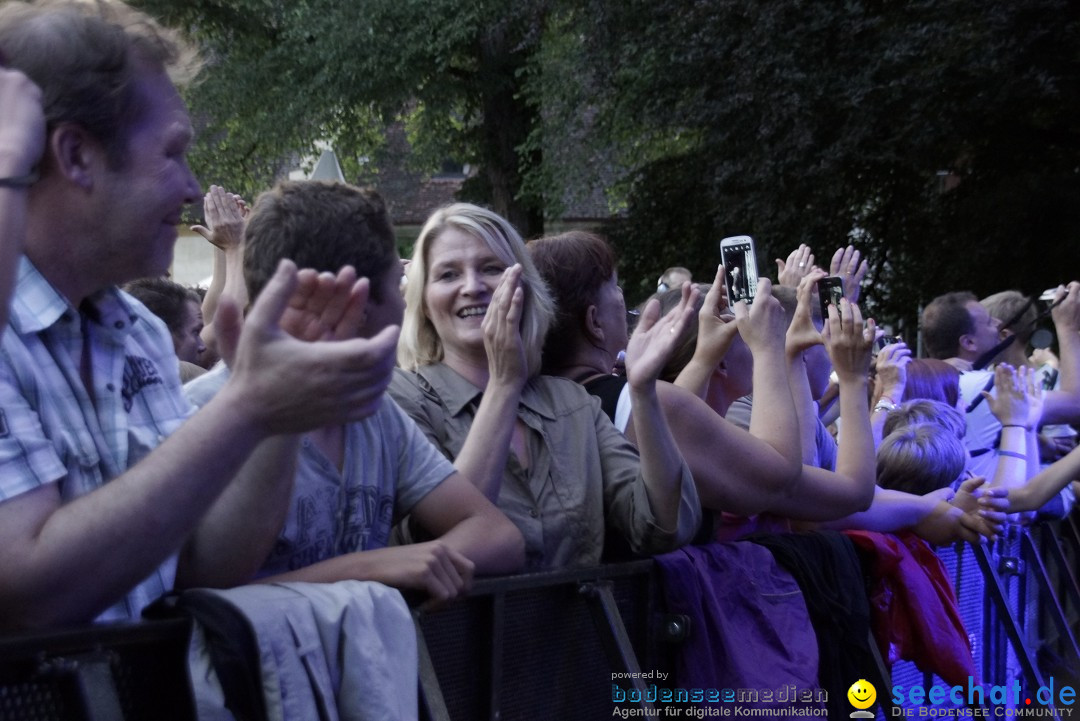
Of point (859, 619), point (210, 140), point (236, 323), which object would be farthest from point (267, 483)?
point (210, 140)

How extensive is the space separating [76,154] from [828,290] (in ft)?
10.5

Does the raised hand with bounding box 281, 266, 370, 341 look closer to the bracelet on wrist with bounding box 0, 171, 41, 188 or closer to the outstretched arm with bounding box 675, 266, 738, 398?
the bracelet on wrist with bounding box 0, 171, 41, 188

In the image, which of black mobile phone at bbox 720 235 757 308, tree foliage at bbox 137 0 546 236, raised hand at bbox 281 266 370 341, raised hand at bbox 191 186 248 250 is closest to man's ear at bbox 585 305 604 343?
black mobile phone at bbox 720 235 757 308

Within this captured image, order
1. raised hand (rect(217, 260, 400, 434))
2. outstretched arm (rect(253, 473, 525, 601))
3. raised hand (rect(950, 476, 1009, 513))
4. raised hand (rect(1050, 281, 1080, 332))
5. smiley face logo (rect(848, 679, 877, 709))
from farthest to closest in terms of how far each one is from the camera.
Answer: raised hand (rect(1050, 281, 1080, 332))
raised hand (rect(950, 476, 1009, 513))
smiley face logo (rect(848, 679, 877, 709))
outstretched arm (rect(253, 473, 525, 601))
raised hand (rect(217, 260, 400, 434))

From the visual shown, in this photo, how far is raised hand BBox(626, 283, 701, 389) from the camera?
320cm

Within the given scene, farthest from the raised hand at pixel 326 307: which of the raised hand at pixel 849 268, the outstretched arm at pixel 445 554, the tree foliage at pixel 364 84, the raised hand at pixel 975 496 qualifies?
the tree foliage at pixel 364 84

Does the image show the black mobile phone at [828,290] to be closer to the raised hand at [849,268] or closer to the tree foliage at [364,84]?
the raised hand at [849,268]

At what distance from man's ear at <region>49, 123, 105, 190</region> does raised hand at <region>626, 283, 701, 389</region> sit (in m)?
1.52

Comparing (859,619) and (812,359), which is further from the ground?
(812,359)

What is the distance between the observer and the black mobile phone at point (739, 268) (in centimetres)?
429

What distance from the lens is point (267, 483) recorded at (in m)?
2.09

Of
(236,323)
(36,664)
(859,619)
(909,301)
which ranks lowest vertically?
(859,619)

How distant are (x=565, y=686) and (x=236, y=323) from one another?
1299mm

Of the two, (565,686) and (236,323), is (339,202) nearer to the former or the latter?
(236,323)
